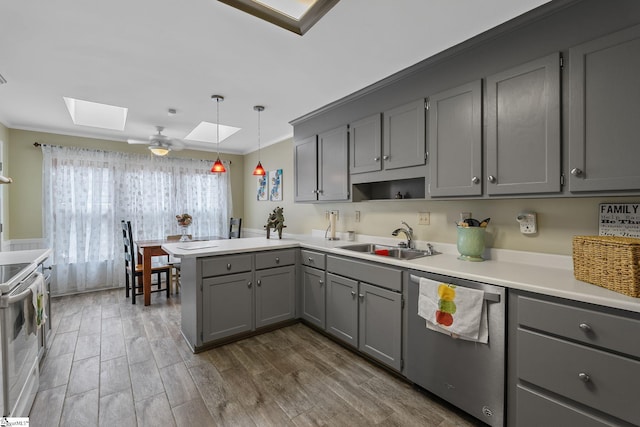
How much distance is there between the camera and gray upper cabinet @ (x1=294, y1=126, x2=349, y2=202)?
9.91 feet

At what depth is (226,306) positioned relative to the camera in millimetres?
2643

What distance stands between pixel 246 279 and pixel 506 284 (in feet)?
6.82

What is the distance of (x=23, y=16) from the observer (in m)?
1.71

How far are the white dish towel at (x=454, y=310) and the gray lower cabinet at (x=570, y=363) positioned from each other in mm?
142

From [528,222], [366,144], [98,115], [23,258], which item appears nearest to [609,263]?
[528,222]

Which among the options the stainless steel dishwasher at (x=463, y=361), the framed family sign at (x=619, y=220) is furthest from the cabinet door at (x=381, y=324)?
the framed family sign at (x=619, y=220)

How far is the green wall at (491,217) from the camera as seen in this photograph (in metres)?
1.79

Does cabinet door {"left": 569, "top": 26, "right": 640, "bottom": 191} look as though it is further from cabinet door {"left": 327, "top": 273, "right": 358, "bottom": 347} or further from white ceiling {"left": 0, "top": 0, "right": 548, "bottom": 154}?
cabinet door {"left": 327, "top": 273, "right": 358, "bottom": 347}

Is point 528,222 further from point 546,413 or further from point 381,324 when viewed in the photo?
point 381,324

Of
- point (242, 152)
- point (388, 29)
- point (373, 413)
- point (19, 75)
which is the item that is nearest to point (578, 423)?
point (373, 413)

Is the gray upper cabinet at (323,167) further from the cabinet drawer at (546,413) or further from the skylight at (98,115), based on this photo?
the skylight at (98,115)

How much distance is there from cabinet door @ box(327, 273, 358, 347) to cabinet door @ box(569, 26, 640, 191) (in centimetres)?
164

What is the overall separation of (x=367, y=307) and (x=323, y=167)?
1626mm

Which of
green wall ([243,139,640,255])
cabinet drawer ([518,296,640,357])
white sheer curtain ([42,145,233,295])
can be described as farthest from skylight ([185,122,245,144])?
cabinet drawer ([518,296,640,357])
